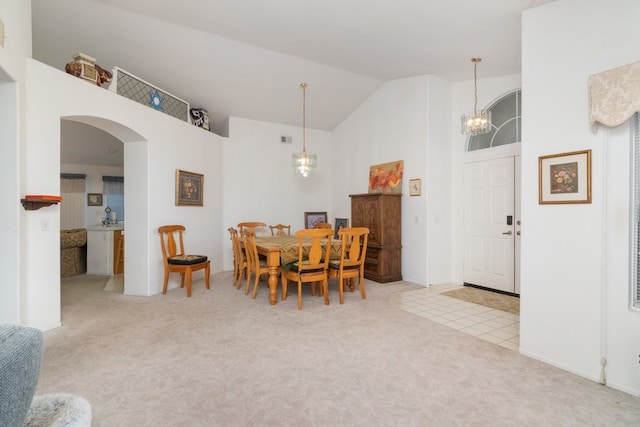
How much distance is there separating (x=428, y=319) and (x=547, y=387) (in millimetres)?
1407

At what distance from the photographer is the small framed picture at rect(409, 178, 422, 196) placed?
529cm

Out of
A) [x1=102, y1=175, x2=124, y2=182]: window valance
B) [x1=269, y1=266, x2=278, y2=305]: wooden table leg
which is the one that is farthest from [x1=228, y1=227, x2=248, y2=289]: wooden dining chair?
[x1=102, y1=175, x2=124, y2=182]: window valance

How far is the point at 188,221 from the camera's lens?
207 inches

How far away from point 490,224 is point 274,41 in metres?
4.20

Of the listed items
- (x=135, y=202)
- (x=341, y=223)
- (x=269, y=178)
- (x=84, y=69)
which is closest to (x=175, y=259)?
(x=135, y=202)

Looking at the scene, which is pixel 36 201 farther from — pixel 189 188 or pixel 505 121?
pixel 505 121

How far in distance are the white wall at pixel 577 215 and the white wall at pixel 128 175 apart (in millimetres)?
4529

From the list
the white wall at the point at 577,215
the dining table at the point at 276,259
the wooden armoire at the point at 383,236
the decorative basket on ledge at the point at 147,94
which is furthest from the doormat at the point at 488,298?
the decorative basket on ledge at the point at 147,94

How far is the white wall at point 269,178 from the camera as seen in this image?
20.7 feet

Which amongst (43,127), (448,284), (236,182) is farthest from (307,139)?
(43,127)

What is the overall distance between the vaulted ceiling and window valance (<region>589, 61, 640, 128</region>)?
0.99 metres

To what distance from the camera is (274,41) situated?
13.8 ft

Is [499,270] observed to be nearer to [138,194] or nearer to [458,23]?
[458,23]

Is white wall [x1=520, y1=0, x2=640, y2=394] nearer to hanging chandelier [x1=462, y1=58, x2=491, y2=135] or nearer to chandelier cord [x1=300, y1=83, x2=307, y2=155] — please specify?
hanging chandelier [x1=462, y1=58, x2=491, y2=135]
